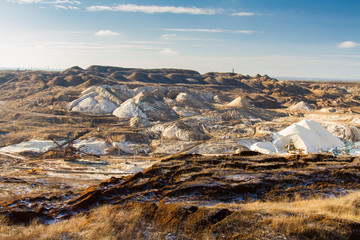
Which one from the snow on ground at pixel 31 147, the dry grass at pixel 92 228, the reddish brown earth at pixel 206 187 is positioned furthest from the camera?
the snow on ground at pixel 31 147

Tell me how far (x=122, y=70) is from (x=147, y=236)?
333 ft

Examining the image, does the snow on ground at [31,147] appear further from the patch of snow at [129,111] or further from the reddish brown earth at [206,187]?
the reddish brown earth at [206,187]

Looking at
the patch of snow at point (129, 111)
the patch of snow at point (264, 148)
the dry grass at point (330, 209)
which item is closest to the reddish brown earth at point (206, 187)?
the dry grass at point (330, 209)

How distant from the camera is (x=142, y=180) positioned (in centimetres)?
916

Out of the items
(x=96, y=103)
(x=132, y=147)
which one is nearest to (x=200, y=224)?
(x=132, y=147)

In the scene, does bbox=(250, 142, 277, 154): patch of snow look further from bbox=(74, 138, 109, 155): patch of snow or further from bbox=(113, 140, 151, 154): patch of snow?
bbox=(74, 138, 109, 155): patch of snow

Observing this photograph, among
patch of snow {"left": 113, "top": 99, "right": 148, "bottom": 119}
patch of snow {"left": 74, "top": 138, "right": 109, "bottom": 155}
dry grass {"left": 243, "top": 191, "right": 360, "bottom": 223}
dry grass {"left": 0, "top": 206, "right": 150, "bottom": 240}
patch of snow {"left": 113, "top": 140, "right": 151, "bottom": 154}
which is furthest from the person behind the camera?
patch of snow {"left": 113, "top": 99, "right": 148, "bottom": 119}

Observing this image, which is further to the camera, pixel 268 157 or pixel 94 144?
pixel 94 144

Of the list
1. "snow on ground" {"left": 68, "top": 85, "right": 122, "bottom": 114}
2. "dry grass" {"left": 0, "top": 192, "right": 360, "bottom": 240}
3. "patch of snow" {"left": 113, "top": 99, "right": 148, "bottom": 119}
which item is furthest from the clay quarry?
"snow on ground" {"left": 68, "top": 85, "right": 122, "bottom": 114}

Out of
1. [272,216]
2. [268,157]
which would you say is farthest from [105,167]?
[272,216]

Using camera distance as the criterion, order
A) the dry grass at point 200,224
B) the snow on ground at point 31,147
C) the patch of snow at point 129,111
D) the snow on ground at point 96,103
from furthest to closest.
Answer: the snow on ground at point 96,103, the patch of snow at point 129,111, the snow on ground at point 31,147, the dry grass at point 200,224

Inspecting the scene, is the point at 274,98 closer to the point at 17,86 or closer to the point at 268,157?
the point at 268,157

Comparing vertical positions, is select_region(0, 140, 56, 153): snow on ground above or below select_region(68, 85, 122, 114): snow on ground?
below

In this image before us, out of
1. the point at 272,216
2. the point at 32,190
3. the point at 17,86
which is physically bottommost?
the point at 32,190
